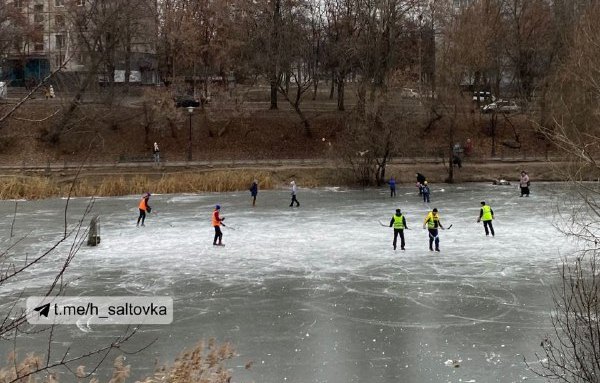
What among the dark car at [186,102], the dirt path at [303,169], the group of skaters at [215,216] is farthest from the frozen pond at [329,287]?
the dark car at [186,102]

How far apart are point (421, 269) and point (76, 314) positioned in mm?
8314

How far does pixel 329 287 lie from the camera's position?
14.5 meters

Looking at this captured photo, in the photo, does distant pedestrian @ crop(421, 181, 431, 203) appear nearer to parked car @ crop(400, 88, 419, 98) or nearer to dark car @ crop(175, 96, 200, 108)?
parked car @ crop(400, 88, 419, 98)

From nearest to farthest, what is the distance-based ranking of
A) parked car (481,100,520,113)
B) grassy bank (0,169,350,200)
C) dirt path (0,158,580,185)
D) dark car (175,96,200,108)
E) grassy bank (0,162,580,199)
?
grassy bank (0,169,350,200) < grassy bank (0,162,580,199) < dirt path (0,158,580,185) < parked car (481,100,520,113) < dark car (175,96,200,108)

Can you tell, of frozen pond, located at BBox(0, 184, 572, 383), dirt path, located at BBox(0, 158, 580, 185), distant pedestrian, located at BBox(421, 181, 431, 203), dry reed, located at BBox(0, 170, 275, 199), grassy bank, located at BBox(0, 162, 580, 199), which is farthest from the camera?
dirt path, located at BBox(0, 158, 580, 185)

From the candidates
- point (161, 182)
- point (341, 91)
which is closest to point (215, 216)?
point (161, 182)

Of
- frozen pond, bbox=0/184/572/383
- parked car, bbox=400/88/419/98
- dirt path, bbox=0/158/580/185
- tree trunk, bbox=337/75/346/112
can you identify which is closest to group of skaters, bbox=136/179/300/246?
frozen pond, bbox=0/184/572/383

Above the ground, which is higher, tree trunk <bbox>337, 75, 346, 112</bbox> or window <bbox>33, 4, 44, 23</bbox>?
tree trunk <bbox>337, 75, 346, 112</bbox>

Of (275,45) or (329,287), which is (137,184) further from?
(329,287)

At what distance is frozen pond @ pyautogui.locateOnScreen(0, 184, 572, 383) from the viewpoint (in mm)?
10125

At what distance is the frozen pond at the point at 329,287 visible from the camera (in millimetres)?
10125

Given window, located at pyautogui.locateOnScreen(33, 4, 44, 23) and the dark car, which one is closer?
window, located at pyautogui.locateOnScreen(33, 4, 44, 23)

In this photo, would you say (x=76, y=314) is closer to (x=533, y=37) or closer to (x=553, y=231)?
(x=553, y=231)

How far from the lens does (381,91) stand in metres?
37.9
